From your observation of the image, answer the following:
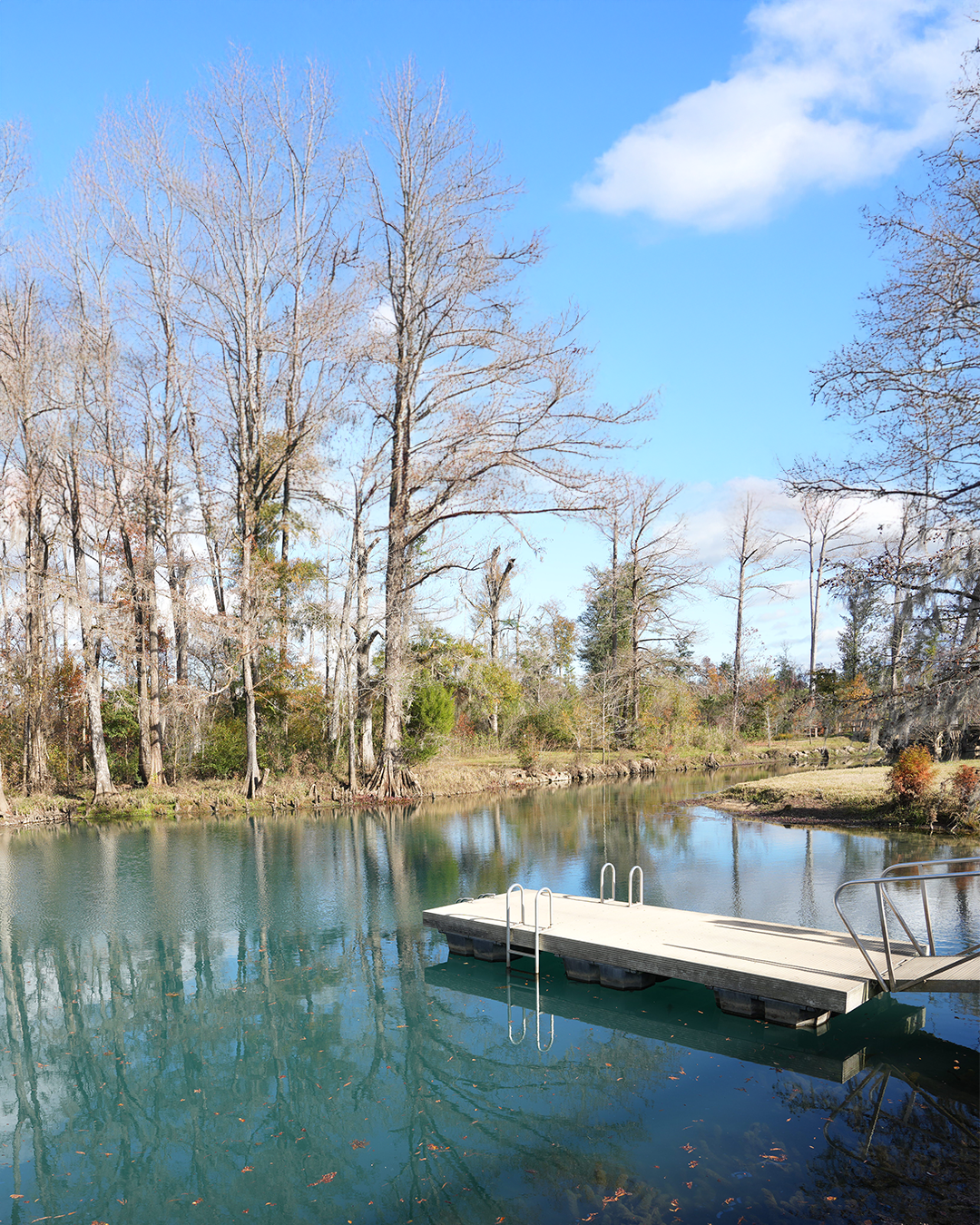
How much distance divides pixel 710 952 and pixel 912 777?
11061mm

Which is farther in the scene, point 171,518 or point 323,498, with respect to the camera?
point 323,498

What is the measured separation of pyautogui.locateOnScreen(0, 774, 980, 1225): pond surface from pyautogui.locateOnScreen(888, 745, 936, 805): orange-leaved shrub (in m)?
5.84

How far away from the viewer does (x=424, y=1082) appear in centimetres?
656

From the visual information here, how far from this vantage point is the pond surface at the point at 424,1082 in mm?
5012

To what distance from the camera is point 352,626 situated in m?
24.0

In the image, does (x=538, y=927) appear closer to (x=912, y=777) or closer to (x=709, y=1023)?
(x=709, y=1023)

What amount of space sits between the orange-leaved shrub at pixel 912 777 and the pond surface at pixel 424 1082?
5.84 metres

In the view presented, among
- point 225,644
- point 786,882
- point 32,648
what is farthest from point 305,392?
point 786,882

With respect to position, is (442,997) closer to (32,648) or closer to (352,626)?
(352,626)

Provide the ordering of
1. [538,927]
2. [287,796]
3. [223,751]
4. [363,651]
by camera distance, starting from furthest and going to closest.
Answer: [363,651], [223,751], [287,796], [538,927]

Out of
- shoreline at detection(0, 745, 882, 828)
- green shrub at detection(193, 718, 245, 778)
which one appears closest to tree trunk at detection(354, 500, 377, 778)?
shoreline at detection(0, 745, 882, 828)

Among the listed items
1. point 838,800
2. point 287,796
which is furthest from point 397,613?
point 838,800

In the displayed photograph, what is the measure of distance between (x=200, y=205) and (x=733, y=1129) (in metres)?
25.8

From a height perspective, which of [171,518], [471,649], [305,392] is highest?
[305,392]
